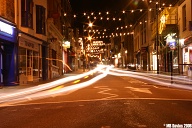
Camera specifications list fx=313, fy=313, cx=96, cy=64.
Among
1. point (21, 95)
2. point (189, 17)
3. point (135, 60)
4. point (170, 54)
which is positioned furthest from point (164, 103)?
point (135, 60)

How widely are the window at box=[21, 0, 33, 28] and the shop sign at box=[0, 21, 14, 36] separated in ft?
9.86

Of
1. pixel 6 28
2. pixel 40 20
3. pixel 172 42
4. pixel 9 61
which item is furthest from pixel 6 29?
pixel 172 42

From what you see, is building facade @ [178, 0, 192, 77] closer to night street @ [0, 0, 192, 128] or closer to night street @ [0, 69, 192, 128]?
night street @ [0, 0, 192, 128]

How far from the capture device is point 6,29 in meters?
21.0

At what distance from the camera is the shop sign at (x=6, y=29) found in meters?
20.2

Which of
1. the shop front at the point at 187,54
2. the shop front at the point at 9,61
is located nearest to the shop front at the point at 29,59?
the shop front at the point at 9,61

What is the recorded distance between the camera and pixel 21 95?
16.9 metres

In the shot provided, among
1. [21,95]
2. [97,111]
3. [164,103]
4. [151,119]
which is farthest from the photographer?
[21,95]

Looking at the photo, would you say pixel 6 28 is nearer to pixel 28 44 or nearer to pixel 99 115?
pixel 28 44

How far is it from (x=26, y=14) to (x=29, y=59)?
4.08 metres

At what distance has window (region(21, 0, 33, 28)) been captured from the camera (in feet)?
82.2

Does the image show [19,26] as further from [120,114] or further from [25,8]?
[120,114]

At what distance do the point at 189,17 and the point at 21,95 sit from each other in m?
20.2

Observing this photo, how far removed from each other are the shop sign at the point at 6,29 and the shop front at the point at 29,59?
1.78 metres
